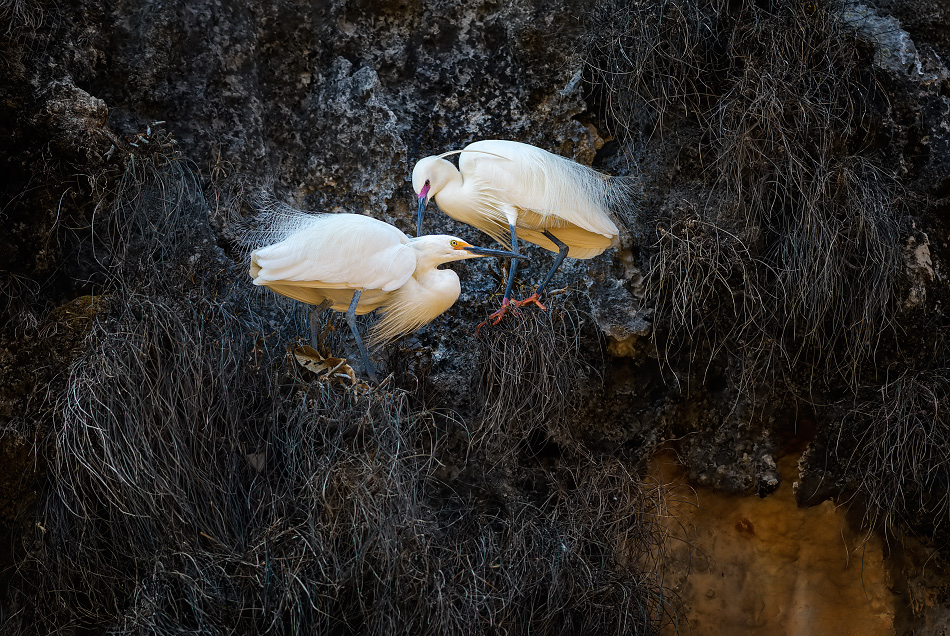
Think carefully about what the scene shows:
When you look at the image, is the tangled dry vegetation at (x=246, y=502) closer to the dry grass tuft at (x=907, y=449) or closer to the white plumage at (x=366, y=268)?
the white plumage at (x=366, y=268)

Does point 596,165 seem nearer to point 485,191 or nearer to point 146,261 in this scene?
point 485,191

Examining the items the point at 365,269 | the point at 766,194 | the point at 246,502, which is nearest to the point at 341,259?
the point at 365,269

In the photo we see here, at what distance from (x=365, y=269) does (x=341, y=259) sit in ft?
0.16

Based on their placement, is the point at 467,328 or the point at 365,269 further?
the point at 467,328

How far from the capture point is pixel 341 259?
68.8 inches

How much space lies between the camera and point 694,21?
82.8 inches

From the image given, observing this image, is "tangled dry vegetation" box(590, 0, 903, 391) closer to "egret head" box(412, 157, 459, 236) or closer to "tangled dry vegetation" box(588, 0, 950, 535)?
"tangled dry vegetation" box(588, 0, 950, 535)

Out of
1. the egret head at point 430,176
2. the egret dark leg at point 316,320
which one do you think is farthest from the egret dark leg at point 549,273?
the egret dark leg at point 316,320

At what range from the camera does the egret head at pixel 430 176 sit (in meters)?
1.90

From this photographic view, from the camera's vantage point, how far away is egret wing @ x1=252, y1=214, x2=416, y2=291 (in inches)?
68.7

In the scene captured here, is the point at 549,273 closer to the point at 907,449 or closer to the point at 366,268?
the point at 366,268

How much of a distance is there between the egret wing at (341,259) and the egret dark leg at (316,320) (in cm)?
10

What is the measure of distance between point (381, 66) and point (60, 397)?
1151 mm

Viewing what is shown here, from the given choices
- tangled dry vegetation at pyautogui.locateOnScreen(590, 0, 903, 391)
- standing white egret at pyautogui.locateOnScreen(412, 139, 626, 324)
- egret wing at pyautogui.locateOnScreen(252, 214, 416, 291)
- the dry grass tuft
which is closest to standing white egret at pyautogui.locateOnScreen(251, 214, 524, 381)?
egret wing at pyautogui.locateOnScreen(252, 214, 416, 291)
